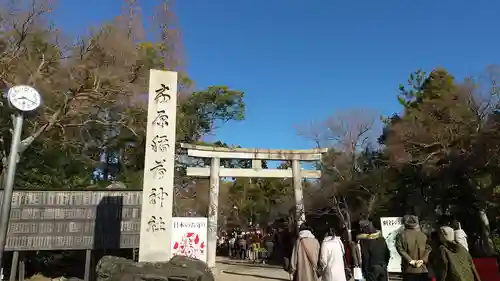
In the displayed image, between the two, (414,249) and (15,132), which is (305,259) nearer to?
(414,249)

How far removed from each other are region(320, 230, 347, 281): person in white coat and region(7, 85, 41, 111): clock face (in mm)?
4989

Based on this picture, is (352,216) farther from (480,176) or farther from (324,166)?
(480,176)

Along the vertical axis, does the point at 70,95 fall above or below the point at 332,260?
above

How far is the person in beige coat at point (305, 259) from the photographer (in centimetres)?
518

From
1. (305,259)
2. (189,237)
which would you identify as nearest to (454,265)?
(305,259)

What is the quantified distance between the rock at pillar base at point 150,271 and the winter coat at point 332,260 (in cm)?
298

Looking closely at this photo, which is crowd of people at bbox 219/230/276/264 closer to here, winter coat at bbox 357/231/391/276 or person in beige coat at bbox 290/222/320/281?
winter coat at bbox 357/231/391/276

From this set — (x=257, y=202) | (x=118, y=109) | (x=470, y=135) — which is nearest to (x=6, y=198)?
(x=118, y=109)

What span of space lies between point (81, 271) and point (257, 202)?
82.2 feet

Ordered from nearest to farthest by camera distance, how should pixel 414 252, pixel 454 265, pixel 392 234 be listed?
1. pixel 454 265
2. pixel 414 252
3. pixel 392 234

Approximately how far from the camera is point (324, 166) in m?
26.0

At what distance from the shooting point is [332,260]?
514cm

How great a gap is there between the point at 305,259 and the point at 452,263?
184 cm

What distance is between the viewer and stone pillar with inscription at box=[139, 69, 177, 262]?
8078 mm
